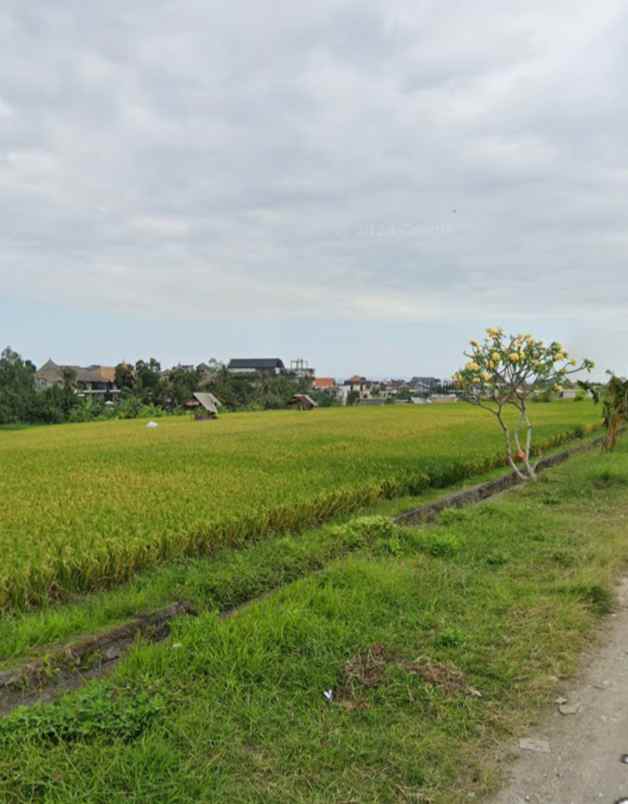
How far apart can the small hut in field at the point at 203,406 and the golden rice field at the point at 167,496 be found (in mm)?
27381

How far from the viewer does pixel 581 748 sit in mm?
2705


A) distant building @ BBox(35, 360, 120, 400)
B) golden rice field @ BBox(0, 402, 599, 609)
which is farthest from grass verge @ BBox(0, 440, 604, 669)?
distant building @ BBox(35, 360, 120, 400)

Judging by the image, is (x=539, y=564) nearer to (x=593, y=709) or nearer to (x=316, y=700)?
(x=593, y=709)

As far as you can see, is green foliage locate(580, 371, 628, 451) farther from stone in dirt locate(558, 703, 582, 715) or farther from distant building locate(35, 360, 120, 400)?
distant building locate(35, 360, 120, 400)

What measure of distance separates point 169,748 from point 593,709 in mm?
2232

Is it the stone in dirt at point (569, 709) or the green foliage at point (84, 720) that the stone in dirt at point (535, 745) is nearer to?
the stone in dirt at point (569, 709)

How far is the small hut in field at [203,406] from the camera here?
142 feet

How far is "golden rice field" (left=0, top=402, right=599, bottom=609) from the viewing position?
4930mm

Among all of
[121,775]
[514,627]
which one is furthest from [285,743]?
[514,627]

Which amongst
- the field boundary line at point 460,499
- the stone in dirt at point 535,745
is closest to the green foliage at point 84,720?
the stone in dirt at point 535,745

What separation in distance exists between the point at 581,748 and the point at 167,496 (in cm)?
602

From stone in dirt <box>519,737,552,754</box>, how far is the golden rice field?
3565 mm

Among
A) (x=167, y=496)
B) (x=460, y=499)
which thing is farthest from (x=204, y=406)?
(x=167, y=496)

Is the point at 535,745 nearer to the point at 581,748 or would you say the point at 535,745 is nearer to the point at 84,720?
the point at 581,748
